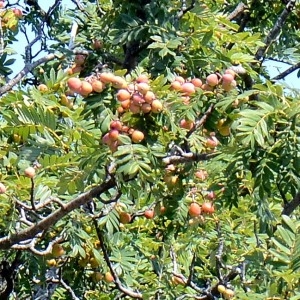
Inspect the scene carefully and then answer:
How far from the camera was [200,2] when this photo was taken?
3090 millimetres

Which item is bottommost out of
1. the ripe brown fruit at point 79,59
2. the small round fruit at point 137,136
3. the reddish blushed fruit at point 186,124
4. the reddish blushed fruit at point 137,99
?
the ripe brown fruit at point 79,59

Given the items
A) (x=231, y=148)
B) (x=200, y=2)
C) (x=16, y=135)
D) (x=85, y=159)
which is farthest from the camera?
(x=200, y=2)

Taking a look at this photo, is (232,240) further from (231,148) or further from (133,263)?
(231,148)

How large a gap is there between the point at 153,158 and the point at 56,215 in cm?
46

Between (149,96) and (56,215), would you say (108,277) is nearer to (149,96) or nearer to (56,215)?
(56,215)

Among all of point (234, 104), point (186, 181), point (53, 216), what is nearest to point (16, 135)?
point (53, 216)

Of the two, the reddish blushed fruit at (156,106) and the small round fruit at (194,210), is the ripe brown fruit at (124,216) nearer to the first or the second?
the small round fruit at (194,210)

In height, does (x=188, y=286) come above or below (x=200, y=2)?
below

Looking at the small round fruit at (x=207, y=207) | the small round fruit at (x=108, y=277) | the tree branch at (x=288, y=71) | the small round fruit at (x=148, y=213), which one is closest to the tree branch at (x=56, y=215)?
the small round fruit at (x=207, y=207)

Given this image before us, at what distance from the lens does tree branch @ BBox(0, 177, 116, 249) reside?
230cm

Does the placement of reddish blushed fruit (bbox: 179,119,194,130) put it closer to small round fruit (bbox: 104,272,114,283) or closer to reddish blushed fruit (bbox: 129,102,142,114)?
reddish blushed fruit (bbox: 129,102,142,114)

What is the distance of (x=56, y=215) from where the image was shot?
97.4 inches

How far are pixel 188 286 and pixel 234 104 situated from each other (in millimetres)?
1232

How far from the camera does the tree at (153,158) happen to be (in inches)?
86.9
